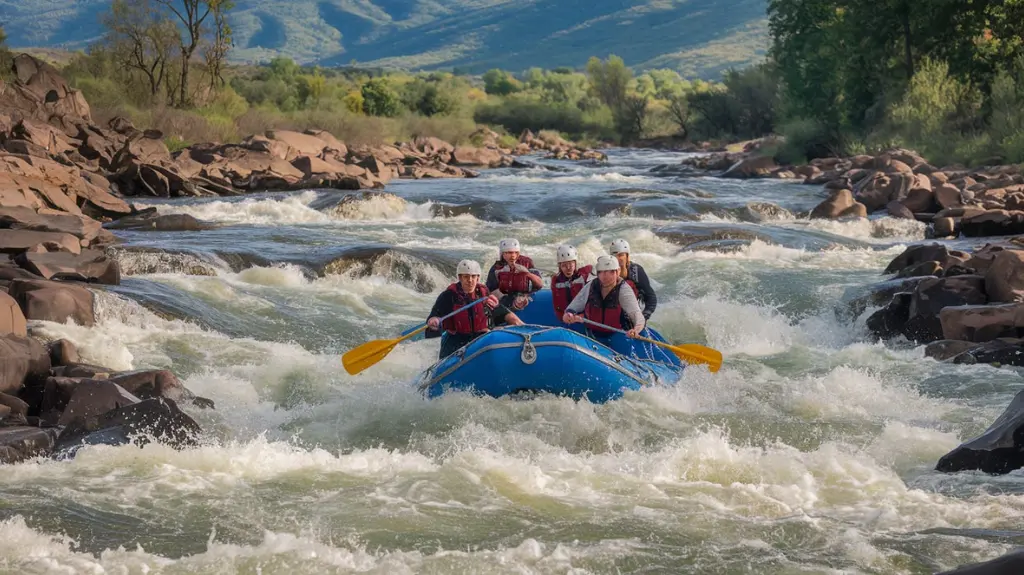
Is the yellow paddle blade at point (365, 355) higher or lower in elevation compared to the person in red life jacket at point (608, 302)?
lower

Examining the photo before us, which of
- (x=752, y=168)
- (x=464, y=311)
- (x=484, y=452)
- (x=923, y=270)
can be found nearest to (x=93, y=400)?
(x=484, y=452)

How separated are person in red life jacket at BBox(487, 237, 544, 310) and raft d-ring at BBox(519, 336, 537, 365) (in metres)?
1.85

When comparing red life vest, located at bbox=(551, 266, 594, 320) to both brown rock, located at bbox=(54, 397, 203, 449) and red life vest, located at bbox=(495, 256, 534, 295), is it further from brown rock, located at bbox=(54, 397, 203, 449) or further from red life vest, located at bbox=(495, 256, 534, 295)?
brown rock, located at bbox=(54, 397, 203, 449)

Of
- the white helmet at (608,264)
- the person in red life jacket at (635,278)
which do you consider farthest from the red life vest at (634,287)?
the white helmet at (608,264)

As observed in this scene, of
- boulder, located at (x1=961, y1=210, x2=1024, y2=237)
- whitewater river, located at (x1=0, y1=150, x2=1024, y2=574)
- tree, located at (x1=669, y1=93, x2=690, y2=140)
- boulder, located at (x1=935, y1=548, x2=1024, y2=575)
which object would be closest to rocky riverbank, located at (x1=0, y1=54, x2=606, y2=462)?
whitewater river, located at (x1=0, y1=150, x2=1024, y2=574)

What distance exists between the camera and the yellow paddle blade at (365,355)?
1033cm

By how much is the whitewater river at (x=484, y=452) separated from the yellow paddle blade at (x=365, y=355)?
1.00ft

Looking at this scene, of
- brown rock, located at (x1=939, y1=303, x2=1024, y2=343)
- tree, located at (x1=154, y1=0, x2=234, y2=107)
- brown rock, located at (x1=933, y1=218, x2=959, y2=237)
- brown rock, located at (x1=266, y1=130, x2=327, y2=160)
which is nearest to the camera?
brown rock, located at (x1=939, y1=303, x2=1024, y2=343)

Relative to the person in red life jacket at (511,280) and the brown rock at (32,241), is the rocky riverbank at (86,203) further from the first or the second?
the person in red life jacket at (511,280)

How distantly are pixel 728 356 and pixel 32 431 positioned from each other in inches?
282

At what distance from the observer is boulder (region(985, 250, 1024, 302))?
13.1 metres

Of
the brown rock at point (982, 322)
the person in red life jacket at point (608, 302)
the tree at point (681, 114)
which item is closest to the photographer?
the person in red life jacket at point (608, 302)

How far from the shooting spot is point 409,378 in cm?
1197

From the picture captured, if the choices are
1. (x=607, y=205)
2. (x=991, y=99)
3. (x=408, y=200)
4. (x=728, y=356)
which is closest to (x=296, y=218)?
(x=408, y=200)
